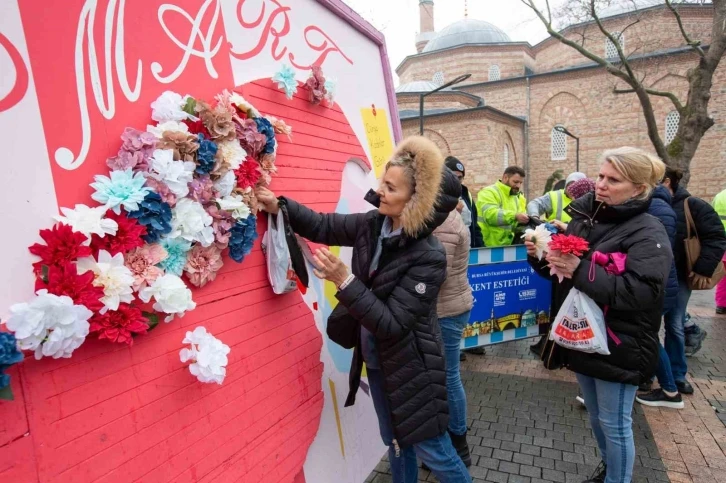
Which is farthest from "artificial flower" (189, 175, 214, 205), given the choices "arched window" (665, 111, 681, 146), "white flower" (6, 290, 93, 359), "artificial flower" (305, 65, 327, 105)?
"arched window" (665, 111, 681, 146)

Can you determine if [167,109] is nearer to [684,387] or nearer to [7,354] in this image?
[7,354]

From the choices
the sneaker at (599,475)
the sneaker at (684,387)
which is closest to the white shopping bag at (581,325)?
the sneaker at (599,475)

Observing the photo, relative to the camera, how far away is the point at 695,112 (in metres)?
11.4

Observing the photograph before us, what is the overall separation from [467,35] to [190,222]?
41.0 metres

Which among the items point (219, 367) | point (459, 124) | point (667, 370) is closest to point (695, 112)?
point (667, 370)

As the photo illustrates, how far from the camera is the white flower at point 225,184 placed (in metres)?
1.79

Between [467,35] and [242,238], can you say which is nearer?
[242,238]

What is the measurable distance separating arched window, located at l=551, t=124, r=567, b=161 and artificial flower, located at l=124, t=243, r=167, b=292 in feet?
103

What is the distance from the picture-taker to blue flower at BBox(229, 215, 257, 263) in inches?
74.3

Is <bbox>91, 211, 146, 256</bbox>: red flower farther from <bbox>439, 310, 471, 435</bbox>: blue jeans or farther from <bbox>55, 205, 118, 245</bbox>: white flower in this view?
<bbox>439, 310, 471, 435</bbox>: blue jeans

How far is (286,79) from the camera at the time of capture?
2.28 meters

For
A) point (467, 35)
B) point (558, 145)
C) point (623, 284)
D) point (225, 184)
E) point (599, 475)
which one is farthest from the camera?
point (467, 35)

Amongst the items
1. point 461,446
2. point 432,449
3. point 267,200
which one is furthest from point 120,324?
point 461,446

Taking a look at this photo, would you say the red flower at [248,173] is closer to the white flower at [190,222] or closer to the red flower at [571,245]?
the white flower at [190,222]
